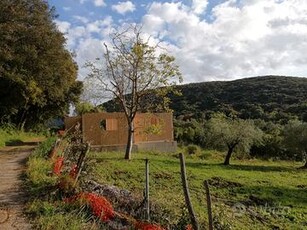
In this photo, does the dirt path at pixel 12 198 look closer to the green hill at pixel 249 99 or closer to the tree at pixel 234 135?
the tree at pixel 234 135

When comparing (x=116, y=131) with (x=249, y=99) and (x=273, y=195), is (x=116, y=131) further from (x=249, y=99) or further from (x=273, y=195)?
(x=249, y=99)

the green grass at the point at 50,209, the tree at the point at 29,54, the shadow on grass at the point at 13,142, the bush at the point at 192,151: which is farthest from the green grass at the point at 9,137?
the green grass at the point at 50,209

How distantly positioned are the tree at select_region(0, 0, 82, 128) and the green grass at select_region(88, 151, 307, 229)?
653 centimetres

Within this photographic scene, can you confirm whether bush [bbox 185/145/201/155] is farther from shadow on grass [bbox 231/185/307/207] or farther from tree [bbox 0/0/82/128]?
shadow on grass [bbox 231/185/307/207]

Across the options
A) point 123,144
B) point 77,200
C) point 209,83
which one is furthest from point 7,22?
point 209,83

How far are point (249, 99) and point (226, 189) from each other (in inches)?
2369

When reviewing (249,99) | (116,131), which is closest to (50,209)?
(116,131)

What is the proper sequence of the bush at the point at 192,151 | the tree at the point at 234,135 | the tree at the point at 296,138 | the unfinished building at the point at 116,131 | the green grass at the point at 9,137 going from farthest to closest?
the bush at the point at 192,151
the tree at the point at 296,138
the tree at the point at 234,135
the unfinished building at the point at 116,131
the green grass at the point at 9,137

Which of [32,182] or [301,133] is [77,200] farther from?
[301,133]

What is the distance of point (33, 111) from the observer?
1754 inches

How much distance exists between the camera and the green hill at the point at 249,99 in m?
69.2

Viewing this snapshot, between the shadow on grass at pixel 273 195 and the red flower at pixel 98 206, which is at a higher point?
the red flower at pixel 98 206

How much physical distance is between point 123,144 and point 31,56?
9.34 metres

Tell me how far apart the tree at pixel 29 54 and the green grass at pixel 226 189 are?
21.4ft
